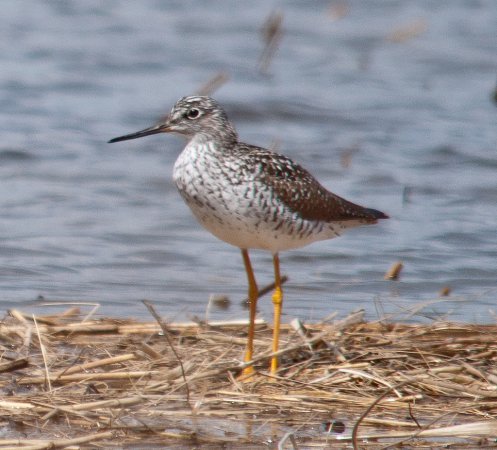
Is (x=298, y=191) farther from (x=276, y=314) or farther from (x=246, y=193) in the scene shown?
(x=276, y=314)

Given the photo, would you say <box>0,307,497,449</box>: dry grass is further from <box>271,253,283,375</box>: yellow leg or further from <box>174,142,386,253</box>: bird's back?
<box>174,142,386,253</box>: bird's back

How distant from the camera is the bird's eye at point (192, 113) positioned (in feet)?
23.1

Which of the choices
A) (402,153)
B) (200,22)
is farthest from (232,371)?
(200,22)

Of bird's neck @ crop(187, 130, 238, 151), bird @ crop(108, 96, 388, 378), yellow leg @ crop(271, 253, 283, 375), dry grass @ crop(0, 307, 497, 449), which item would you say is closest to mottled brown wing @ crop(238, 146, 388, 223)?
bird @ crop(108, 96, 388, 378)

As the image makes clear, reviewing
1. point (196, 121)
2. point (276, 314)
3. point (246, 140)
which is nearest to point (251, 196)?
point (196, 121)

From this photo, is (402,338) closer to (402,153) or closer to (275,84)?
(402,153)

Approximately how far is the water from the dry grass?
0.77 m

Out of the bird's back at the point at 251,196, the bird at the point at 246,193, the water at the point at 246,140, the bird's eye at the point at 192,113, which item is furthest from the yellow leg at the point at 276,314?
the bird's eye at the point at 192,113

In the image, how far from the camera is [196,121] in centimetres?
702

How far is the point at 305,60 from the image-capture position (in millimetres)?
18422

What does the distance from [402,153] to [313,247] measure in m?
Result: 4.06

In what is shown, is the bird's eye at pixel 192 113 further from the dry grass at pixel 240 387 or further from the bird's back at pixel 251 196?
the dry grass at pixel 240 387

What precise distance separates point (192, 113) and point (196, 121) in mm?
72

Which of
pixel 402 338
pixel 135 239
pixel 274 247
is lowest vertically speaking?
pixel 135 239
